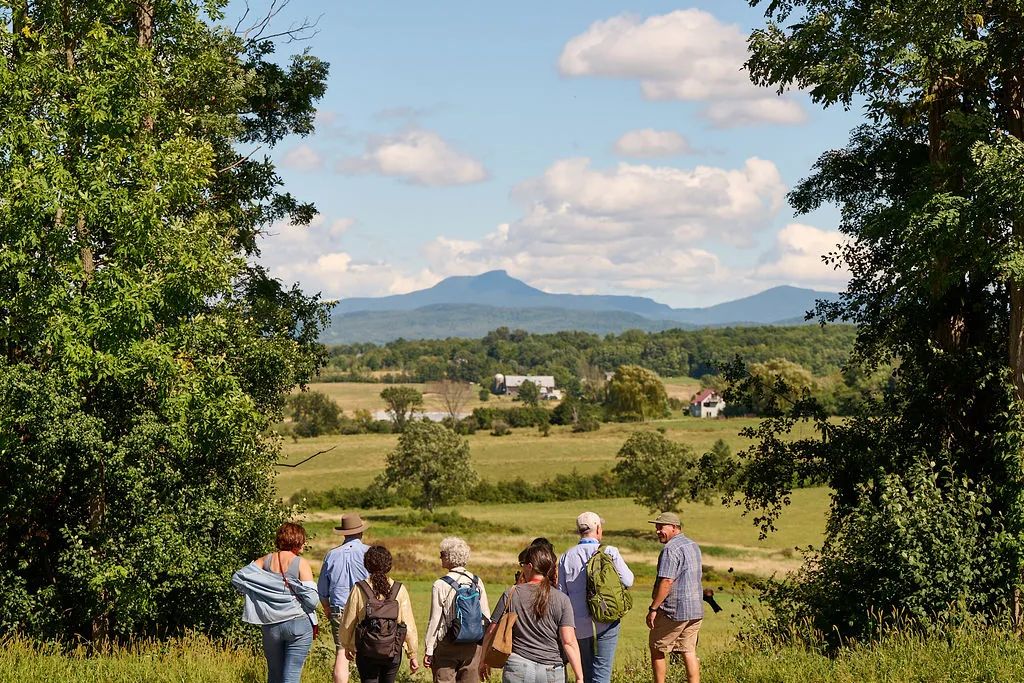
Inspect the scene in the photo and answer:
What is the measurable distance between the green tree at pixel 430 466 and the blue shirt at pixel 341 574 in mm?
58587

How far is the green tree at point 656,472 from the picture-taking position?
214 feet

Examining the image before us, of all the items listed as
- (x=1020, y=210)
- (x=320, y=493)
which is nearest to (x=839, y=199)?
(x=1020, y=210)

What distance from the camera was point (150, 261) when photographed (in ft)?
48.0

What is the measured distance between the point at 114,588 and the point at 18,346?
12.7 ft

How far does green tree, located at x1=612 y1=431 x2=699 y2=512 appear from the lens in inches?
2574

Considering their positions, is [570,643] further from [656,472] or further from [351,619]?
[656,472]

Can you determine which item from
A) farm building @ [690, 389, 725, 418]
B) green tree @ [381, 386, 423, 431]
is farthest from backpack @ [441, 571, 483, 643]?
farm building @ [690, 389, 725, 418]

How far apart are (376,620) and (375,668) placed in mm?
498

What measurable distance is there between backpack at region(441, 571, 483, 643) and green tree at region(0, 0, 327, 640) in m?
6.85

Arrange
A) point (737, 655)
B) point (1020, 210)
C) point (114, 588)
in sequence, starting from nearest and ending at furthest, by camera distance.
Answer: point (737, 655)
point (1020, 210)
point (114, 588)

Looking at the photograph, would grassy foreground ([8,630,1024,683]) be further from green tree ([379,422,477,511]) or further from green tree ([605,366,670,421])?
green tree ([605,366,670,421])

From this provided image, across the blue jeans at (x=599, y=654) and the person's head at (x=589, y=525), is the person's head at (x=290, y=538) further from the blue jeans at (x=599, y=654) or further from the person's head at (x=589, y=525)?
the blue jeans at (x=599, y=654)

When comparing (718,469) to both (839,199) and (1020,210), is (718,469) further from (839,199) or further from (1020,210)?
(1020,210)

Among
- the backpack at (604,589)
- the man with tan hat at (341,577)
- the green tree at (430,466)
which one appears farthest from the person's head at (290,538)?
the green tree at (430,466)
